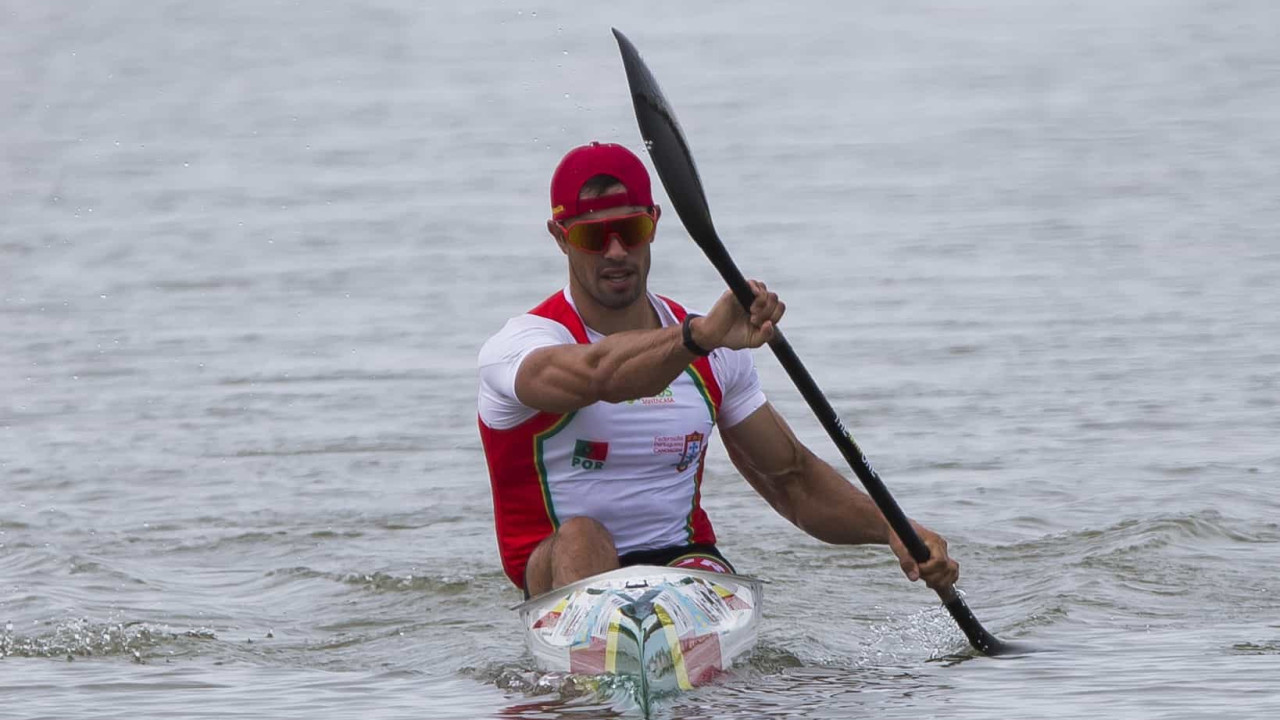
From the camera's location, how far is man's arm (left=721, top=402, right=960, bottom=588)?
21.4 feet

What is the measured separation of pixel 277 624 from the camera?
8125 millimetres

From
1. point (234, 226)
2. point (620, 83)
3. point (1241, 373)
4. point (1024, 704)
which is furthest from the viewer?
point (620, 83)

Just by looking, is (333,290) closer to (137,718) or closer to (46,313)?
(46,313)

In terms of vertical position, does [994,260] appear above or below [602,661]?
below

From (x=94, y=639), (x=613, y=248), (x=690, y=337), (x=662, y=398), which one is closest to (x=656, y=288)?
(x=94, y=639)

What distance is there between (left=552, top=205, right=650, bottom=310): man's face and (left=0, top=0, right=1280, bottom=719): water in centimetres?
111

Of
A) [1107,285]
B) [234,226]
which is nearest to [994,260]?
[1107,285]

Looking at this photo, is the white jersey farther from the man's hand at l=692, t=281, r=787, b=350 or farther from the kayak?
the man's hand at l=692, t=281, r=787, b=350

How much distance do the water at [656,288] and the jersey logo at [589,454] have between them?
618 mm

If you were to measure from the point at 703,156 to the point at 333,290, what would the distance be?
20.4 feet

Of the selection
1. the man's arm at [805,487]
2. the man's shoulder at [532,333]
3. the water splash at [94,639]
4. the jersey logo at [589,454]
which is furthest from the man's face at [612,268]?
the water splash at [94,639]

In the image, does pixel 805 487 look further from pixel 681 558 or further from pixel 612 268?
pixel 612 268

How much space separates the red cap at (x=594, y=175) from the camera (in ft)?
19.4

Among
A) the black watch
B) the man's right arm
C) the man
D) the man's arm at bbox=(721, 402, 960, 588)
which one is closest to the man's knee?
the man
